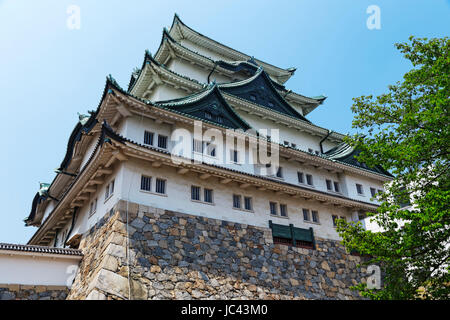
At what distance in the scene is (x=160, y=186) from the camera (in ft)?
48.6

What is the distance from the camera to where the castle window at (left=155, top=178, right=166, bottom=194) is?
14674 millimetres

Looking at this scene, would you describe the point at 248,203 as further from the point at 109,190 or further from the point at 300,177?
the point at 109,190

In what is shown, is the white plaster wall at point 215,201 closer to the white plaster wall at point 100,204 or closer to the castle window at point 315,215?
the castle window at point 315,215

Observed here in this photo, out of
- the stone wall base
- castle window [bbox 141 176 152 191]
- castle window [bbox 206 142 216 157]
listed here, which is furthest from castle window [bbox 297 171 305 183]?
castle window [bbox 141 176 152 191]

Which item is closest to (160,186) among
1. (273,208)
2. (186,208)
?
(186,208)

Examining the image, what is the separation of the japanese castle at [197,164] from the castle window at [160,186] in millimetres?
63

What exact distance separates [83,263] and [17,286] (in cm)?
248

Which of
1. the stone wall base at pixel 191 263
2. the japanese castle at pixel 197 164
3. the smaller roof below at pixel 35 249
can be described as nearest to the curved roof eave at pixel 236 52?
the japanese castle at pixel 197 164

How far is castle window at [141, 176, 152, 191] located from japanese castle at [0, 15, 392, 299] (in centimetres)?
4

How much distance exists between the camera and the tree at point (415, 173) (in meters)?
9.96

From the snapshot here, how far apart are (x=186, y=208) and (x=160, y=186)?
153 centimetres

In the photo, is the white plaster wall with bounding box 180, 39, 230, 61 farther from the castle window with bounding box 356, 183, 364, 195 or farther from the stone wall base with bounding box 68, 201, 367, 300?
the stone wall base with bounding box 68, 201, 367, 300
